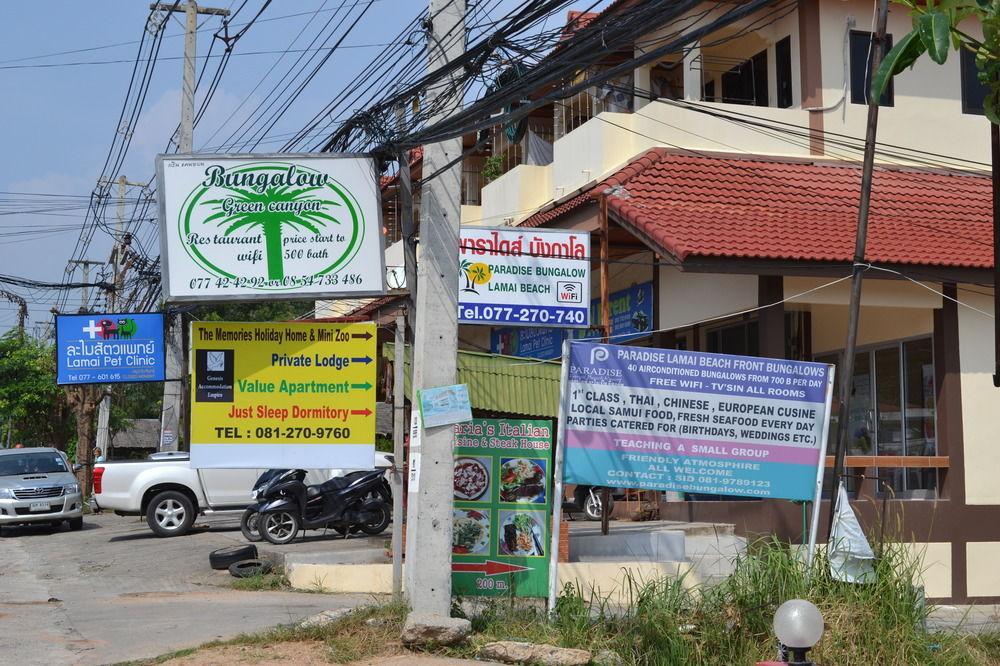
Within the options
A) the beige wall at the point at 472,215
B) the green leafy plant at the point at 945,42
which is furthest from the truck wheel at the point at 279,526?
the green leafy plant at the point at 945,42

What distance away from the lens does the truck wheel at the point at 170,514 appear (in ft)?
64.7

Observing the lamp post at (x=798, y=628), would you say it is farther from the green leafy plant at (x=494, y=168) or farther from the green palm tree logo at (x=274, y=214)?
the green leafy plant at (x=494, y=168)

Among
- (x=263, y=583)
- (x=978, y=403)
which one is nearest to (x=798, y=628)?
(x=263, y=583)

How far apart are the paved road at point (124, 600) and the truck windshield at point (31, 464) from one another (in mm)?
2887

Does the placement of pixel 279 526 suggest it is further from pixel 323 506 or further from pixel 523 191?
pixel 523 191

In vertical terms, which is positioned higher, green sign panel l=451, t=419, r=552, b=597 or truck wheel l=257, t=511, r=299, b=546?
green sign panel l=451, t=419, r=552, b=597

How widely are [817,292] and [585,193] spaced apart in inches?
146

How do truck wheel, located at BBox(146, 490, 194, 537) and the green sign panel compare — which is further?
truck wheel, located at BBox(146, 490, 194, 537)

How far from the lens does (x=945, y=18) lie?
5492 millimetres

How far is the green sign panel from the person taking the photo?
10539 mm

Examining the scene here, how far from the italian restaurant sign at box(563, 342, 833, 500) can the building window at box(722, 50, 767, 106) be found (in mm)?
9402

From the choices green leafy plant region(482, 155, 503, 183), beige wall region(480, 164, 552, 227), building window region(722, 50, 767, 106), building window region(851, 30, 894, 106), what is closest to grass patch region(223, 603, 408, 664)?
beige wall region(480, 164, 552, 227)

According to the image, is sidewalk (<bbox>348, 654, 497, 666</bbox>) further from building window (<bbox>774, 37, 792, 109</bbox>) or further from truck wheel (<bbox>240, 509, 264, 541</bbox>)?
building window (<bbox>774, 37, 792, 109</bbox>)

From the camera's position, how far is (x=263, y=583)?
13539mm
